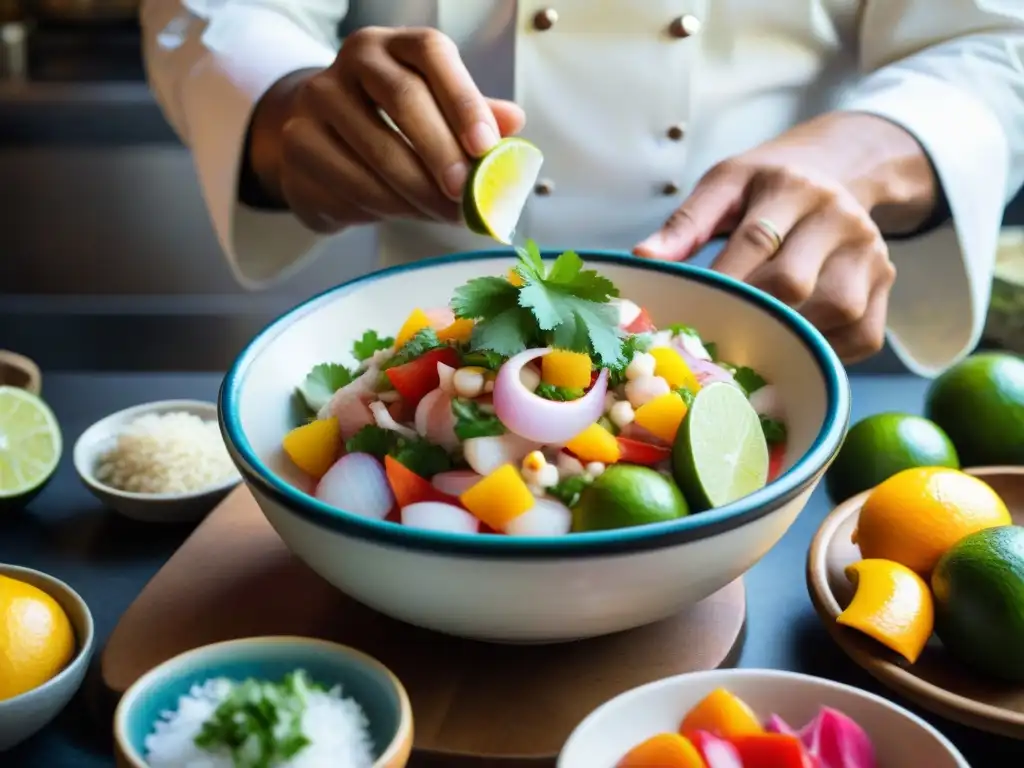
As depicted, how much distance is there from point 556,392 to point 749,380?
23cm

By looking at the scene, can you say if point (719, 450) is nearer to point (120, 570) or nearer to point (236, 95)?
point (120, 570)

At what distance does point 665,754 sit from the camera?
64 cm

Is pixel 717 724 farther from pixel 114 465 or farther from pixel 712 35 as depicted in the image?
pixel 712 35

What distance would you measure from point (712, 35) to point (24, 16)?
80.0 inches

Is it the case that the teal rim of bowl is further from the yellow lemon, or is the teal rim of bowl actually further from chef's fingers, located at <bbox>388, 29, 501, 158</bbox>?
chef's fingers, located at <bbox>388, 29, 501, 158</bbox>

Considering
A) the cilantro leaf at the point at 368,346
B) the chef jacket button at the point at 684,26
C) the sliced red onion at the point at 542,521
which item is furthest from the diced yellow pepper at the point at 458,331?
the chef jacket button at the point at 684,26

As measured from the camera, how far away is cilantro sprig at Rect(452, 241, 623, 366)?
0.92 meters

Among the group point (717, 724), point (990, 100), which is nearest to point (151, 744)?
point (717, 724)

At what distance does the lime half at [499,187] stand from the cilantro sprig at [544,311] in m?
0.07

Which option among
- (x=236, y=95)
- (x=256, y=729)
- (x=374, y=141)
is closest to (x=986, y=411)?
(x=374, y=141)

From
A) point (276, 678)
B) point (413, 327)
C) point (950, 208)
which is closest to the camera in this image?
point (276, 678)

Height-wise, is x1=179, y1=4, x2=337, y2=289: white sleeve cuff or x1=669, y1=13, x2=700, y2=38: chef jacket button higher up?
x1=669, y1=13, x2=700, y2=38: chef jacket button

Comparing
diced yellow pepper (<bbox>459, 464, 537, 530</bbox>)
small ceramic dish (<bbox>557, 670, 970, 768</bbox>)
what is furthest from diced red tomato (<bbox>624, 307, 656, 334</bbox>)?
small ceramic dish (<bbox>557, 670, 970, 768</bbox>)

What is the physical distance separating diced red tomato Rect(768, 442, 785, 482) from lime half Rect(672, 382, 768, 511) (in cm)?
6
